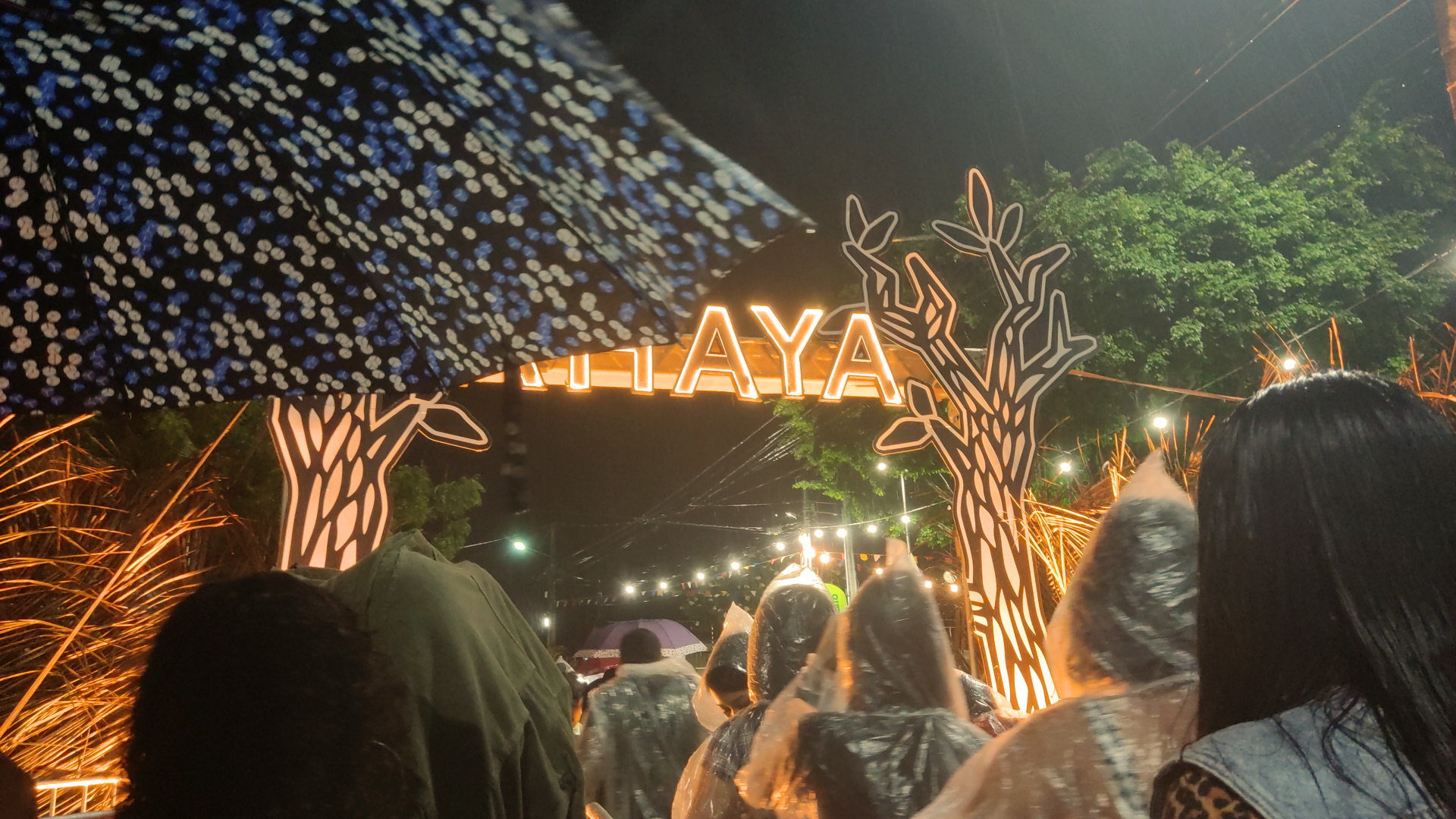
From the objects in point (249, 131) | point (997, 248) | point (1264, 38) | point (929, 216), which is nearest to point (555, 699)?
point (249, 131)

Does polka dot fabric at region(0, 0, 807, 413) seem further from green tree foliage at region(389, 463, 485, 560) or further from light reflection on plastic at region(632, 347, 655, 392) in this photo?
green tree foliage at region(389, 463, 485, 560)

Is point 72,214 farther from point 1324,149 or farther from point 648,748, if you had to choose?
point 1324,149

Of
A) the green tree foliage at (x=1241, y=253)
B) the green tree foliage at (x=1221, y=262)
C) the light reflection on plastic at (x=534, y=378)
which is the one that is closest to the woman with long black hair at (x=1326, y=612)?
the light reflection on plastic at (x=534, y=378)

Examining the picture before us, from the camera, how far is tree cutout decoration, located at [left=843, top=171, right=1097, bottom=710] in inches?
213

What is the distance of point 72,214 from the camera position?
1.73 meters

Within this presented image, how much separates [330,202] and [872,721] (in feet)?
6.29

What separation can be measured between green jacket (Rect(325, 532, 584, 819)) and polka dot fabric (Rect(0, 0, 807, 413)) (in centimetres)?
49

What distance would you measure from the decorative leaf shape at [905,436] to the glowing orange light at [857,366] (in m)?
2.29

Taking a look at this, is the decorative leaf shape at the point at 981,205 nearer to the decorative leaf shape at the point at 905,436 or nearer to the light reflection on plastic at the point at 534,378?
the decorative leaf shape at the point at 905,436

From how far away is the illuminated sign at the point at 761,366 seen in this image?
8242 mm

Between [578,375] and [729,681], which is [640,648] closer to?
[729,681]

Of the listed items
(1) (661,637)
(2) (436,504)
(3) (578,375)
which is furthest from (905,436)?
(1) (661,637)

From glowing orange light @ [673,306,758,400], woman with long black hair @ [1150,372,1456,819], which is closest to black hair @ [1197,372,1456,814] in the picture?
woman with long black hair @ [1150,372,1456,819]

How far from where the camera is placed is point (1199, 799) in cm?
95
